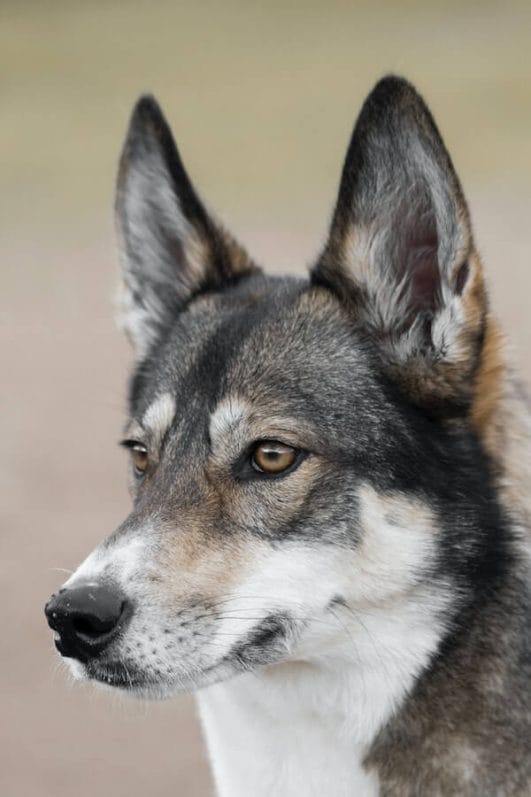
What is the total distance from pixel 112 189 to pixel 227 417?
15.3 meters

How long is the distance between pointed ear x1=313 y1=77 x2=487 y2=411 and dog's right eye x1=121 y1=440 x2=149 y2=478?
27.9 inches

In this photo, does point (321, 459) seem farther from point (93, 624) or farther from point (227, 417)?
point (93, 624)

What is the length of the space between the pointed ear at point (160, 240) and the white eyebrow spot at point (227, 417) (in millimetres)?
749

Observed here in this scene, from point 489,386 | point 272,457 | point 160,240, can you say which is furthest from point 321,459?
point 160,240

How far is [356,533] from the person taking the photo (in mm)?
3518

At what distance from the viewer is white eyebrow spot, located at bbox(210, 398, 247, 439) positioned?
3.66 meters

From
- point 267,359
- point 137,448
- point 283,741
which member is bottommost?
point 283,741

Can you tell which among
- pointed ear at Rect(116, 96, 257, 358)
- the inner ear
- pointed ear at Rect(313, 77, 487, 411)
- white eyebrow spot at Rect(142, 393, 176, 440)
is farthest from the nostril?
pointed ear at Rect(116, 96, 257, 358)

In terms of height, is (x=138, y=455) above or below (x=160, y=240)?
below

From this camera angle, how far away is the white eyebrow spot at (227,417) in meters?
3.66

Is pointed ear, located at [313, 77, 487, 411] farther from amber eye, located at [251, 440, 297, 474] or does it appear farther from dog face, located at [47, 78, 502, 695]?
amber eye, located at [251, 440, 297, 474]

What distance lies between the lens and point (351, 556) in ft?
11.5

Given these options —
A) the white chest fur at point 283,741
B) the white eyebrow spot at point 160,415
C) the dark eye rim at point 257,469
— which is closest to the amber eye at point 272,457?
the dark eye rim at point 257,469

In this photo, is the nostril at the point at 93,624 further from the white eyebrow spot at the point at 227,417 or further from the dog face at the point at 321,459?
the white eyebrow spot at the point at 227,417
